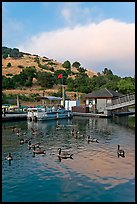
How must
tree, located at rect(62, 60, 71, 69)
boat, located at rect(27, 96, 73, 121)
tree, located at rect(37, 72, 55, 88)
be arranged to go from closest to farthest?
boat, located at rect(27, 96, 73, 121), tree, located at rect(37, 72, 55, 88), tree, located at rect(62, 60, 71, 69)

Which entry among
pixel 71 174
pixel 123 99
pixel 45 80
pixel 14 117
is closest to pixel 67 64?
pixel 45 80

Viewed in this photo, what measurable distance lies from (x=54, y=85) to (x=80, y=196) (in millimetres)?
81476

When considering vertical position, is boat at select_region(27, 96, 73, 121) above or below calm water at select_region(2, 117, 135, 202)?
above

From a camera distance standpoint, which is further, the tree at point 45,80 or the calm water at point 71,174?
the tree at point 45,80

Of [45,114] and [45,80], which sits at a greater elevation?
[45,80]

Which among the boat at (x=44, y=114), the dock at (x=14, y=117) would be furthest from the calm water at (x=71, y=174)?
the boat at (x=44, y=114)

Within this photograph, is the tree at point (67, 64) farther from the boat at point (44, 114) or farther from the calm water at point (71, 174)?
the calm water at point (71, 174)

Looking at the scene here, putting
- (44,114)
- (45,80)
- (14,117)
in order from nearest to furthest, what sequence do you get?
(14,117) < (44,114) < (45,80)

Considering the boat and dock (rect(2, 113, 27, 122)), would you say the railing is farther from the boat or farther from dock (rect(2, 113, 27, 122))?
dock (rect(2, 113, 27, 122))

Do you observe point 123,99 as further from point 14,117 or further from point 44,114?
point 14,117

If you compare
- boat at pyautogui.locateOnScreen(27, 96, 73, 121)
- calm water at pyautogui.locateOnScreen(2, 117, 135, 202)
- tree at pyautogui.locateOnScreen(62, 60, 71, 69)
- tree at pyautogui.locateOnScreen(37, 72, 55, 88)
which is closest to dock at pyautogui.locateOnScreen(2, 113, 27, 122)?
boat at pyautogui.locateOnScreen(27, 96, 73, 121)

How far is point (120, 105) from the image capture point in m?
50.2

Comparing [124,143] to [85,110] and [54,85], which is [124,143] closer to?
[85,110]

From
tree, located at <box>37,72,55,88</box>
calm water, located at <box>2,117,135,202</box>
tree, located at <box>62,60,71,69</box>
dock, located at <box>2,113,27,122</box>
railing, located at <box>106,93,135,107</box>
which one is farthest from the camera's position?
tree, located at <box>62,60,71,69</box>
